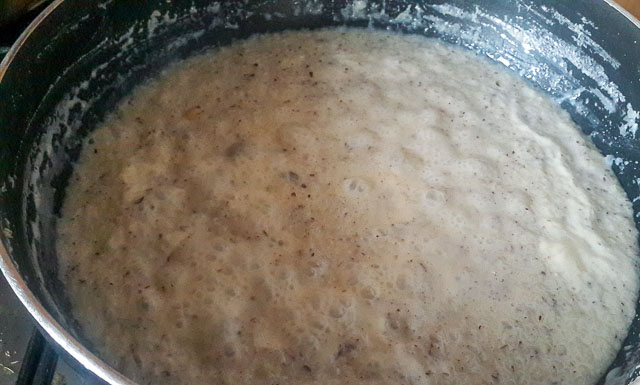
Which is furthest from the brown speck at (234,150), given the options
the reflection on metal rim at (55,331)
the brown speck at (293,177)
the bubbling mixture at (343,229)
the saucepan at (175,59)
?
the reflection on metal rim at (55,331)

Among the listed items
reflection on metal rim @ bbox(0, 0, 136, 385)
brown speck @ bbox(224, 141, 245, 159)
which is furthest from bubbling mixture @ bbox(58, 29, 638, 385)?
reflection on metal rim @ bbox(0, 0, 136, 385)

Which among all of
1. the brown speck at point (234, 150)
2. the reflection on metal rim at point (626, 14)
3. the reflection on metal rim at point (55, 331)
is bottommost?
the brown speck at point (234, 150)

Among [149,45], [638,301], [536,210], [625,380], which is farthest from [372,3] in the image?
[625,380]

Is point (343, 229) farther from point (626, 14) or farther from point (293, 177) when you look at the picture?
point (626, 14)

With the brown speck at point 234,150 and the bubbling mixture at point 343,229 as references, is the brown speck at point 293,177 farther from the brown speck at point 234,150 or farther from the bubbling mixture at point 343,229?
the brown speck at point 234,150

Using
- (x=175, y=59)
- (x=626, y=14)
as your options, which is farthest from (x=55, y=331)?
(x=626, y=14)

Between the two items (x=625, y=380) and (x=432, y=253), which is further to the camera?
(x=432, y=253)

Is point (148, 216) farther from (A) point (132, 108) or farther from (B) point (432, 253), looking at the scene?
(B) point (432, 253)
